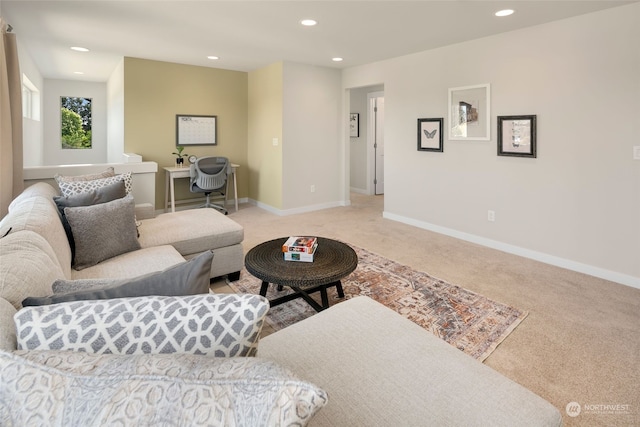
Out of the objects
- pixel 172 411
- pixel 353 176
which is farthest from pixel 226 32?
pixel 353 176

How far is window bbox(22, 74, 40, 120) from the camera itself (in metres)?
5.62

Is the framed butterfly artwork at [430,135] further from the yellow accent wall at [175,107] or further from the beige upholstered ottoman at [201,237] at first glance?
the beige upholstered ottoman at [201,237]

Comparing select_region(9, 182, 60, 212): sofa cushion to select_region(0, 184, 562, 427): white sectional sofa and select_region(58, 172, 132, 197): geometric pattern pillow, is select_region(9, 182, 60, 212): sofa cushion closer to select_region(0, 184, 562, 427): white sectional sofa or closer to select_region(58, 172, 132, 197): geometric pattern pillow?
select_region(58, 172, 132, 197): geometric pattern pillow

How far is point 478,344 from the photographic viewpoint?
215 cm

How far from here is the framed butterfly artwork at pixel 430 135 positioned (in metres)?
4.48

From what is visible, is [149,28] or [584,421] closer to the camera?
[584,421]

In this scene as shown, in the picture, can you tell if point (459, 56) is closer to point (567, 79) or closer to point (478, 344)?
point (567, 79)

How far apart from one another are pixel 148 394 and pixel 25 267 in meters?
0.91

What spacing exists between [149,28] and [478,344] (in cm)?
414

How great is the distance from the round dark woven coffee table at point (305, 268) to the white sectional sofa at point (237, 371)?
53cm

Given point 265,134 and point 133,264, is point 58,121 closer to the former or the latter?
point 265,134

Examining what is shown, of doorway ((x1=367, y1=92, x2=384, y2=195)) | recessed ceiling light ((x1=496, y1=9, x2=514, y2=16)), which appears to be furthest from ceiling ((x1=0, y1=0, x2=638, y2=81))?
doorway ((x1=367, y1=92, x2=384, y2=195))

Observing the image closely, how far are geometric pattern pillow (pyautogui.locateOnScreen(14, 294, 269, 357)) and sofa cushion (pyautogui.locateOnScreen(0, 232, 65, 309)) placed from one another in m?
0.33

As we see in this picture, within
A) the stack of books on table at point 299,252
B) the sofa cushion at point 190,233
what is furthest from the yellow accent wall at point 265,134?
the stack of books on table at point 299,252
